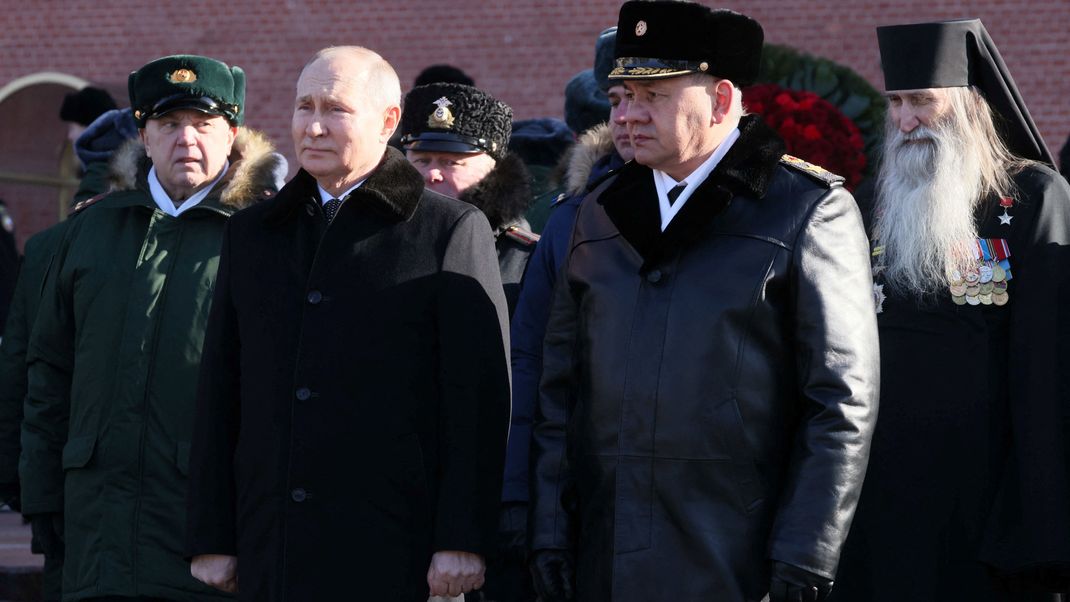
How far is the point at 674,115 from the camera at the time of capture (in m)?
3.53

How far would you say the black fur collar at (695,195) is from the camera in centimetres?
348

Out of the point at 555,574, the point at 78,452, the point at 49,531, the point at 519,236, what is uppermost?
the point at 519,236

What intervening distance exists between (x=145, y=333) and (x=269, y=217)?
871 millimetres

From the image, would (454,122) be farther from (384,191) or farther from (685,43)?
(685,43)

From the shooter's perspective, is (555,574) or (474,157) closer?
(555,574)

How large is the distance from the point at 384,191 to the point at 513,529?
0.84 m

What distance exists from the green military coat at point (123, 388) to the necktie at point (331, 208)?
874 millimetres

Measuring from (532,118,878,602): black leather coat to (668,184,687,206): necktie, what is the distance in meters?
0.04

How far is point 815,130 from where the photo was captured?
6.09 metres

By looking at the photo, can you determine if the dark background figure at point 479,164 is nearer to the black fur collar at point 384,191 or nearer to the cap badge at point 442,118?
the cap badge at point 442,118

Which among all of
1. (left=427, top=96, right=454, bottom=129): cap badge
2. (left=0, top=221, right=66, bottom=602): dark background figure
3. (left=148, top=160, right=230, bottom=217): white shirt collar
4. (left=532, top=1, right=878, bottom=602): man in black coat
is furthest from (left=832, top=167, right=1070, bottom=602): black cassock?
(left=0, top=221, right=66, bottom=602): dark background figure

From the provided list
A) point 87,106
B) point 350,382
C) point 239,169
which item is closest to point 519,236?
point 239,169

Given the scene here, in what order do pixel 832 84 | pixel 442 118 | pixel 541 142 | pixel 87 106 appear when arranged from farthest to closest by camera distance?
pixel 87 106 < pixel 541 142 < pixel 832 84 < pixel 442 118

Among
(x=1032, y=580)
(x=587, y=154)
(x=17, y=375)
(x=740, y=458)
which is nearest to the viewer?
(x=740, y=458)
